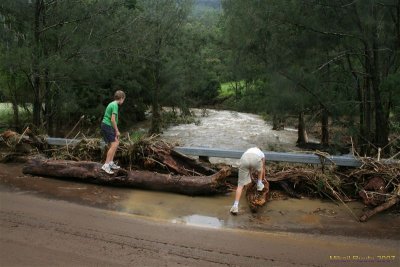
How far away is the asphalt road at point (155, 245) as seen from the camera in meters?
5.21

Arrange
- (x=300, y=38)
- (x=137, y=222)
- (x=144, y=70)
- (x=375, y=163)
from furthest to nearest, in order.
Answer: 1. (x=144, y=70)
2. (x=300, y=38)
3. (x=375, y=163)
4. (x=137, y=222)

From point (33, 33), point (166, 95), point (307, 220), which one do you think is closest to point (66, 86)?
point (33, 33)

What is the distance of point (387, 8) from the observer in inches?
489

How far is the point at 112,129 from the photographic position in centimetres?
856

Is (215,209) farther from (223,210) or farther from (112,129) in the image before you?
(112,129)

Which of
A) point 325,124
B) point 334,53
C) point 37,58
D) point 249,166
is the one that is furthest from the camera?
point 325,124

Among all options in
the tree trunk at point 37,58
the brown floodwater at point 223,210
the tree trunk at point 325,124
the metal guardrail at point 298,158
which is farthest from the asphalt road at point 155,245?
the tree trunk at point 325,124

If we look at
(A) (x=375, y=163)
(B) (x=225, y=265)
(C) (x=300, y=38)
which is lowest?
(B) (x=225, y=265)

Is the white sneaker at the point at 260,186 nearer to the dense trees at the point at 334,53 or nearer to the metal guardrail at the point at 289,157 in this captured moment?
the metal guardrail at the point at 289,157

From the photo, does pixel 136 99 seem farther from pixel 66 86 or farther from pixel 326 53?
pixel 326 53

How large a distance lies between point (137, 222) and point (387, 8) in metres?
9.87

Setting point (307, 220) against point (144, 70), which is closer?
point (307, 220)

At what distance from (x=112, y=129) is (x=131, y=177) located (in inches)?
40.4

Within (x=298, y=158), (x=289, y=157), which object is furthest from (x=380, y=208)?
(x=289, y=157)
